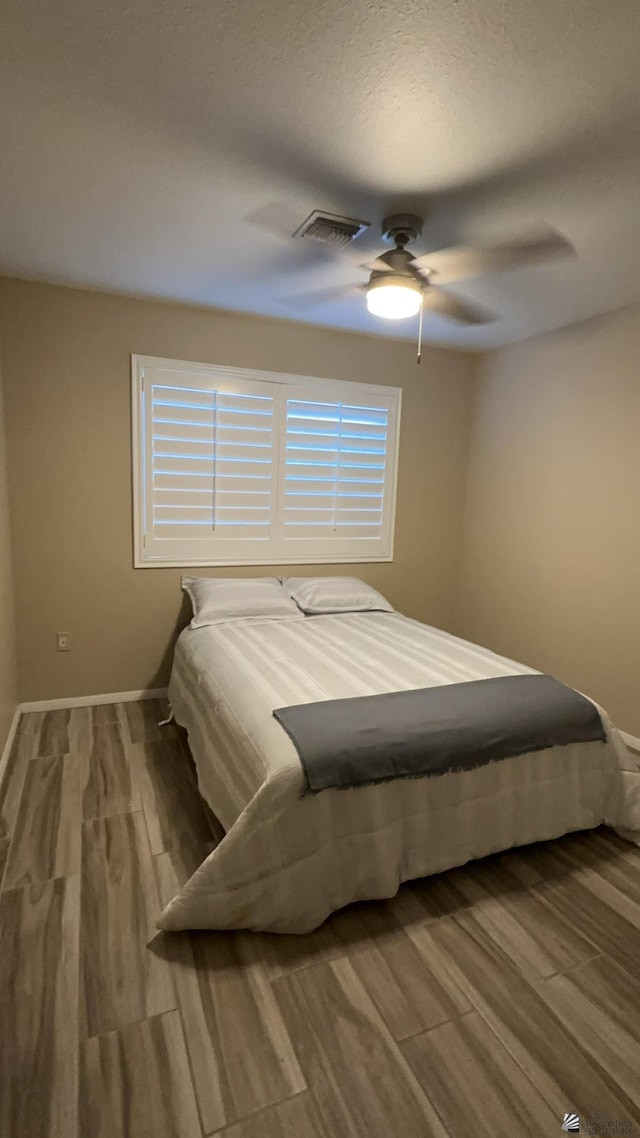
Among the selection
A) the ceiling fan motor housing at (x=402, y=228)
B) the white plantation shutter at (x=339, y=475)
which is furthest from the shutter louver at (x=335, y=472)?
the ceiling fan motor housing at (x=402, y=228)

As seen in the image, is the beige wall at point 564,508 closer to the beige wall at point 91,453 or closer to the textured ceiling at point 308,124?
the textured ceiling at point 308,124

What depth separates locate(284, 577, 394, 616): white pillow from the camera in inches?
134

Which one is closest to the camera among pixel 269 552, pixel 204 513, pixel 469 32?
pixel 469 32

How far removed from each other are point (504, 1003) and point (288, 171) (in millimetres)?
2535

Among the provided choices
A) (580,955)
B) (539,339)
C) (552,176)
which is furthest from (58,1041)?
(539,339)

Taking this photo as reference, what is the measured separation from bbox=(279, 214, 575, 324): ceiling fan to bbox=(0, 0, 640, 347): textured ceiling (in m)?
0.07

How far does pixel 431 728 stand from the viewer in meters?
1.90

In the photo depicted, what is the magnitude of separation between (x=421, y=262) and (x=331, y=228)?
57 centimetres

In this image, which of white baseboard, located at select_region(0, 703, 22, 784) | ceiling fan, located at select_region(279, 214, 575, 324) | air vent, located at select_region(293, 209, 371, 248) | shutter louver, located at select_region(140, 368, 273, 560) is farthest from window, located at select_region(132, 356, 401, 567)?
air vent, located at select_region(293, 209, 371, 248)

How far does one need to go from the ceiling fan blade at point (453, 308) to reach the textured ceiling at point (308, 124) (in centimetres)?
34

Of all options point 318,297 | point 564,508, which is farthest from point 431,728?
point 318,297

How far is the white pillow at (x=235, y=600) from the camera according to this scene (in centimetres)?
311

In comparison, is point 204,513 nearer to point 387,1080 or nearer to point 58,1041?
point 58,1041

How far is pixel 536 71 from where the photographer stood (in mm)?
1327
